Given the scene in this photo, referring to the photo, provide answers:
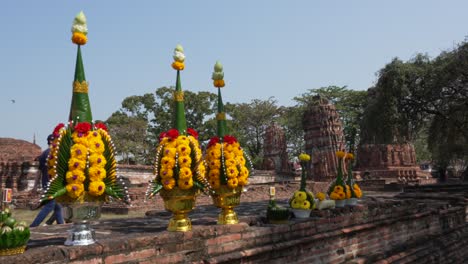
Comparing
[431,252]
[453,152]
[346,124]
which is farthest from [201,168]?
[346,124]

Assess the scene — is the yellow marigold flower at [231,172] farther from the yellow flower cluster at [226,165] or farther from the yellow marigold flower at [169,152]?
the yellow marigold flower at [169,152]

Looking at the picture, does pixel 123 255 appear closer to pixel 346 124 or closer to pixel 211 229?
pixel 211 229

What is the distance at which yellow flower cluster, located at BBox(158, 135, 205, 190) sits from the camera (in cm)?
345

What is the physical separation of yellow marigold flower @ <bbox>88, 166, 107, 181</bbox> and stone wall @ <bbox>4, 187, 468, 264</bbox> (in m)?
0.46

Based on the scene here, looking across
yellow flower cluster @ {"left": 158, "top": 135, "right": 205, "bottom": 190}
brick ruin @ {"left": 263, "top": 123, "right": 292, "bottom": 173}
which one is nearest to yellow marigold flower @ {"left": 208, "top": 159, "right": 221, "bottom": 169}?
yellow flower cluster @ {"left": 158, "top": 135, "right": 205, "bottom": 190}

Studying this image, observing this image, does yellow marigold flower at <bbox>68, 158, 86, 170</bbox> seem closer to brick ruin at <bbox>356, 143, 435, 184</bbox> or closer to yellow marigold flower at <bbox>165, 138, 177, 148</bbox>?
yellow marigold flower at <bbox>165, 138, 177, 148</bbox>

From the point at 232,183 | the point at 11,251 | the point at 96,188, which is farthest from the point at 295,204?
the point at 11,251

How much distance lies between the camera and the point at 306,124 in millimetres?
25422

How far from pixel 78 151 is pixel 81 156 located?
42 millimetres

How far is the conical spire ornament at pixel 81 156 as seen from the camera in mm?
2906

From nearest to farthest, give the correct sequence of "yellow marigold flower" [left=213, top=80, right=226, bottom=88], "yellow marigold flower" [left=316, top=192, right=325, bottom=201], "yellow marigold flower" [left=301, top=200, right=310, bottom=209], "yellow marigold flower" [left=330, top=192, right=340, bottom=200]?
"yellow marigold flower" [left=213, top=80, right=226, bottom=88], "yellow marigold flower" [left=301, top=200, right=310, bottom=209], "yellow marigold flower" [left=316, top=192, right=325, bottom=201], "yellow marigold flower" [left=330, top=192, right=340, bottom=200]

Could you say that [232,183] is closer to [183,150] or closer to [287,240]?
[183,150]

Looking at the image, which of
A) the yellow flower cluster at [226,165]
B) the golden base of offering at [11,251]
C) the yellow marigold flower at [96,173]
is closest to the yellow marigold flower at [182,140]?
the yellow flower cluster at [226,165]

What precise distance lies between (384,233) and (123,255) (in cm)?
462
